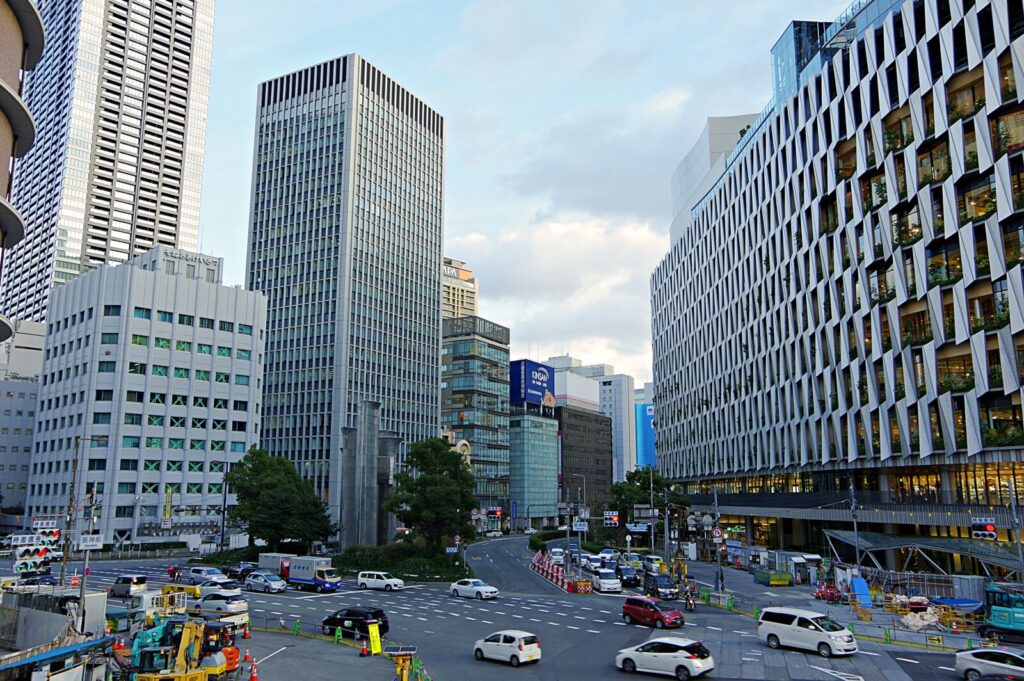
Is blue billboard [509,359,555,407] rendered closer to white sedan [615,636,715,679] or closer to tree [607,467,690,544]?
tree [607,467,690,544]

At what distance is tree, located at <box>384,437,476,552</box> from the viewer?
66750 mm

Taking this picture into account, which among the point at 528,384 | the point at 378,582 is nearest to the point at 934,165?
the point at 378,582

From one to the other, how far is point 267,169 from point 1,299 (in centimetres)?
10023

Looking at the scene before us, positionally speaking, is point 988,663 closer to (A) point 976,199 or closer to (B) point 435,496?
(A) point 976,199

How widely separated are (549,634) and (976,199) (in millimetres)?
44942

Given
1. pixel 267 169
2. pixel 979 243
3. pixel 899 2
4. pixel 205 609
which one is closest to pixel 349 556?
pixel 205 609

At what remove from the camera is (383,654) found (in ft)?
106

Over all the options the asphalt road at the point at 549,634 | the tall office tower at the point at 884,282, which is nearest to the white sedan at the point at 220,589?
the asphalt road at the point at 549,634

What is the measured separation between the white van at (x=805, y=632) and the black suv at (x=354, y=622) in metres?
18.3

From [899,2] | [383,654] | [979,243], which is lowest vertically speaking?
[383,654]

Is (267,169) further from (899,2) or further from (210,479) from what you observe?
(899,2)

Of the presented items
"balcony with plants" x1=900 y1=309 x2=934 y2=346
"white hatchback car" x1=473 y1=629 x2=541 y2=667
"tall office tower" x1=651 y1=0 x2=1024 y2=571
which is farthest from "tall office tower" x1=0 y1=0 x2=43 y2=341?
"balcony with plants" x1=900 y1=309 x2=934 y2=346

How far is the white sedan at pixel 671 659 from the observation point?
27094mm

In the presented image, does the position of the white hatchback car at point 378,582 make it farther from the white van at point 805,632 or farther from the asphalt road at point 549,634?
the white van at point 805,632
